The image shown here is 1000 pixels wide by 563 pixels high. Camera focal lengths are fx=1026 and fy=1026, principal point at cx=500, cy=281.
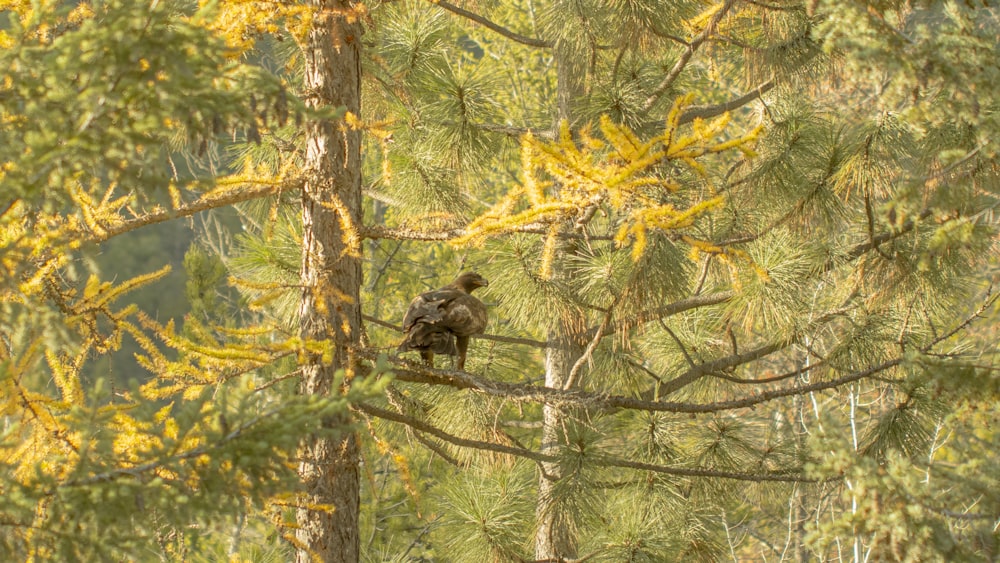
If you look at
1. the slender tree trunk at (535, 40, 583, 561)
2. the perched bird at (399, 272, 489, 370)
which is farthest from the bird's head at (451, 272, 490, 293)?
the slender tree trunk at (535, 40, 583, 561)

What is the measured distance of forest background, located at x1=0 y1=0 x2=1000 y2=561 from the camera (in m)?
3.06

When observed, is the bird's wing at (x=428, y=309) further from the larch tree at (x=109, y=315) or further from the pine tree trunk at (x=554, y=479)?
the pine tree trunk at (x=554, y=479)

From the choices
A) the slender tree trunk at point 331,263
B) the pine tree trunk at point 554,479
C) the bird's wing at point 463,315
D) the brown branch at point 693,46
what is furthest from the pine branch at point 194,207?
the brown branch at point 693,46

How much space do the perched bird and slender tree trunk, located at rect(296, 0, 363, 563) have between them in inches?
9.5

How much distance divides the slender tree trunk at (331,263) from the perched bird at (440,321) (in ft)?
0.79

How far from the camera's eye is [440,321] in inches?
173

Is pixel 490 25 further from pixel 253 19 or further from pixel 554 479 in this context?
pixel 554 479

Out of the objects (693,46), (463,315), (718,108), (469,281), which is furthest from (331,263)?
(718,108)

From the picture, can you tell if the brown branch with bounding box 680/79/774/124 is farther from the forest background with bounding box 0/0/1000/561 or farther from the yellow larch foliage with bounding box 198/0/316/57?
the yellow larch foliage with bounding box 198/0/316/57

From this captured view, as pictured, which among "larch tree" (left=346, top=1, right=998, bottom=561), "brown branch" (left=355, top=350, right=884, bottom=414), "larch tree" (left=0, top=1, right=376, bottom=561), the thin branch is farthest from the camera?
"larch tree" (left=346, top=1, right=998, bottom=561)

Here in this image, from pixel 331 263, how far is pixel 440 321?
52 cm

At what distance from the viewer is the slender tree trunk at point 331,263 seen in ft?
13.7

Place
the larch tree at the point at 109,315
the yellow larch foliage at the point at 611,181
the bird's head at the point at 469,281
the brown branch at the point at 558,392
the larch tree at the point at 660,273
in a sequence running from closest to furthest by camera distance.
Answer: the larch tree at the point at 109,315
the yellow larch foliage at the point at 611,181
the brown branch at the point at 558,392
the larch tree at the point at 660,273
the bird's head at the point at 469,281

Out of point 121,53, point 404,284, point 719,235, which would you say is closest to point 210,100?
point 121,53
